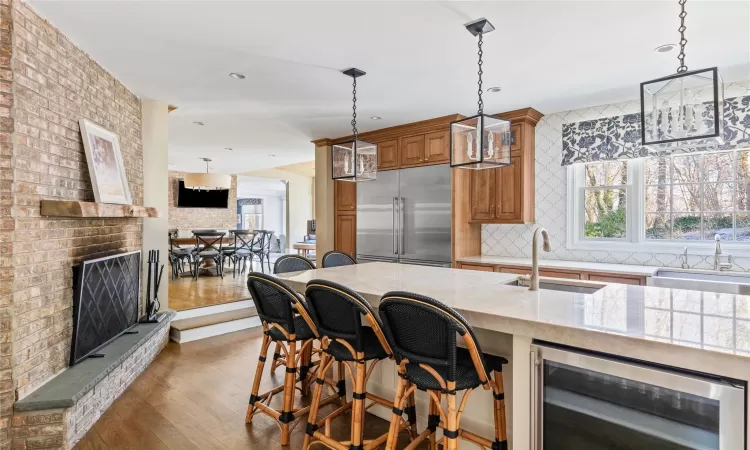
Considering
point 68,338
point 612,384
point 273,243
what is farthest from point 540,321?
point 273,243

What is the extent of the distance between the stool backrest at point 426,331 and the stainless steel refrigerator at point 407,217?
9.54 feet

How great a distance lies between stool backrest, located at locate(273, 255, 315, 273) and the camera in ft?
11.6

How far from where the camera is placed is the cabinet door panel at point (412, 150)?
4.86 m

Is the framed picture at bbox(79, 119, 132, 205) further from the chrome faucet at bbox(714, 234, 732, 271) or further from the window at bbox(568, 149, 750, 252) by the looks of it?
the chrome faucet at bbox(714, 234, 732, 271)

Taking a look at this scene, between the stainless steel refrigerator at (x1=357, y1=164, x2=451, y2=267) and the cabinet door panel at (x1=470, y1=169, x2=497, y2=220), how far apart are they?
0.39 m

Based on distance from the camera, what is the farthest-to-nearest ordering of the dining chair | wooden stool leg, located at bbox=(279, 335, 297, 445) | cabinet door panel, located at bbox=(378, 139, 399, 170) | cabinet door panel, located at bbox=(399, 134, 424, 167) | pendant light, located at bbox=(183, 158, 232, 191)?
pendant light, located at bbox=(183, 158, 232, 191), the dining chair, cabinet door panel, located at bbox=(378, 139, 399, 170), cabinet door panel, located at bbox=(399, 134, 424, 167), wooden stool leg, located at bbox=(279, 335, 297, 445)

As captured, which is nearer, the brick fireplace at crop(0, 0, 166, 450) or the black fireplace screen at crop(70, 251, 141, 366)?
the brick fireplace at crop(0, 0, 166, 450)

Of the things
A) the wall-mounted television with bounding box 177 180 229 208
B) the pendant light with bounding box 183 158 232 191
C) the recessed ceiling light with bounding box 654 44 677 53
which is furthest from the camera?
the wall-mounted television with bounding box 177 180 229 208

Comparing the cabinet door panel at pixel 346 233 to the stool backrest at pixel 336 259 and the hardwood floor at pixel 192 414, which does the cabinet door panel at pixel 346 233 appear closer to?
the stool backrest at pixel 336 259

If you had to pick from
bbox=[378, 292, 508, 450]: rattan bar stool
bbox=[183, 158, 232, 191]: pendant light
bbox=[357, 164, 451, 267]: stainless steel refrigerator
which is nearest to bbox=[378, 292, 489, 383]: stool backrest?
bbox=[378, 292, 508, 450]: rattan bar stool

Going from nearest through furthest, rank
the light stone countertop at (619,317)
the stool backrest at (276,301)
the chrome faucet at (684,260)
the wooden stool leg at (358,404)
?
1. the light stone countertop at (619,317)
2. the wooden stool leg at (358,404)
3. the stool backrest at (276,301)
4. the chrome faucet at (684,260)

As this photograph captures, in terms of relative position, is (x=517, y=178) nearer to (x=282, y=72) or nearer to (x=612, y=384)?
(x=282, y=72)

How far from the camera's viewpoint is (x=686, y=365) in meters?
1.28

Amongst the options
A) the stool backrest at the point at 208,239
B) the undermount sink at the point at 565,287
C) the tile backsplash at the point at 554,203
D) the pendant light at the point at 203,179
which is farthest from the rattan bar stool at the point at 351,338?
the pendant light at the point at 203,179
